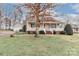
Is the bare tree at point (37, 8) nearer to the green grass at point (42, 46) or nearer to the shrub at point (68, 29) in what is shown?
the green grass at point (42, 46)

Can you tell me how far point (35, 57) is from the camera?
235 centimetres

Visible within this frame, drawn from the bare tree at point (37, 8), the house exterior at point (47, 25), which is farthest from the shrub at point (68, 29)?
the bare tree at point (37, 8)

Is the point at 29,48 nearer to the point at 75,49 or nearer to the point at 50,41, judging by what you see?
the point at 50,41

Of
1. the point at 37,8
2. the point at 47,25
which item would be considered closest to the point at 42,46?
the point at 47,25

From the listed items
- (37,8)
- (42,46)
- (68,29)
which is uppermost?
(37,8)

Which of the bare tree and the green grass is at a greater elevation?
the bare tree

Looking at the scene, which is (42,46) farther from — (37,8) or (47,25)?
(37,8)

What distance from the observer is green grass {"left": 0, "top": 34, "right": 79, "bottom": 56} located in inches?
91.7

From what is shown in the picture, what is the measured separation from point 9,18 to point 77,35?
735mm

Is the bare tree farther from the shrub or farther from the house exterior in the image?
the shrub

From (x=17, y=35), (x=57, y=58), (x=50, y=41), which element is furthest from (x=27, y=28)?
(x=57, y=58)

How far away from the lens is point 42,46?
2.34 meters

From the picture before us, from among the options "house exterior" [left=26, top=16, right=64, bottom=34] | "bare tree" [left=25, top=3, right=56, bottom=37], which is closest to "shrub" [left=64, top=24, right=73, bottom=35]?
"house exterior" [left=26, top=16, right=64, bottom=34]

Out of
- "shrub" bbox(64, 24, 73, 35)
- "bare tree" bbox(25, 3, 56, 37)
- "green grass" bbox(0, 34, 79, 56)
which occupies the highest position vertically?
"bare tree" bbox(25, 3, 56, 37)
